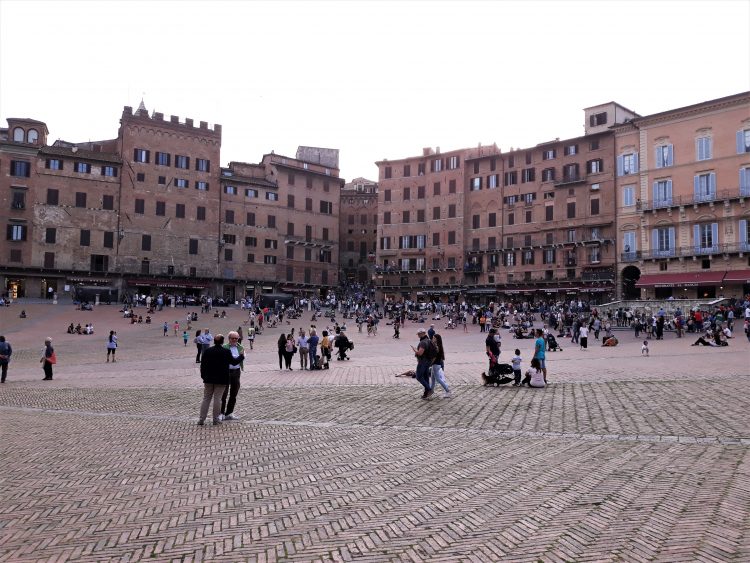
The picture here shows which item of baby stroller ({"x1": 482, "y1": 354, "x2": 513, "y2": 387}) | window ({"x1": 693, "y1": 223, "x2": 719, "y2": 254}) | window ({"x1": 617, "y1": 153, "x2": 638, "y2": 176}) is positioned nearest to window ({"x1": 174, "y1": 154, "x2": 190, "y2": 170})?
window ({"x1": 617, "y1": 153, "x2": 638, "y2": 176})

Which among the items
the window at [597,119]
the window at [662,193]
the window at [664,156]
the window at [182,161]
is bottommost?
the window at [662,193]

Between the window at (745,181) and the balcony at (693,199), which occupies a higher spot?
the window at (745,181)

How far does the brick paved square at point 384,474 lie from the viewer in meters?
4.88

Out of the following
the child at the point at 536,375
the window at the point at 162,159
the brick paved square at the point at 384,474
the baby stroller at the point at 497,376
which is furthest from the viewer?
the window at the point at 162,159

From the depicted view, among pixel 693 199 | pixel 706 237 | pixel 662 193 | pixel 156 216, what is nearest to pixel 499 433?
pixel 706 237

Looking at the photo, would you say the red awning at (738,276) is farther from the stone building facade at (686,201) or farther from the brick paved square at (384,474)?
the brick paved square at (384,474)

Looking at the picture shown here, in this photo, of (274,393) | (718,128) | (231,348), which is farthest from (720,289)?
(231,348)

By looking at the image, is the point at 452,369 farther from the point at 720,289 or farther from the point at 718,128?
the point at 718,128

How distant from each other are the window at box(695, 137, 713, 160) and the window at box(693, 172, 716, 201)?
57.0 inches

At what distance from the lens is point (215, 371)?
971cm

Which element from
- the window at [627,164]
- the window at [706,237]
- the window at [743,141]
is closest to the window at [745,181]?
the window at [743,141]

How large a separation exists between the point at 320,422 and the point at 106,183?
5624cm

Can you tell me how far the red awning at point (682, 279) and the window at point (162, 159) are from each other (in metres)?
47.3

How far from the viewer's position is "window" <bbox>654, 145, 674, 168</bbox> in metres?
49.4
